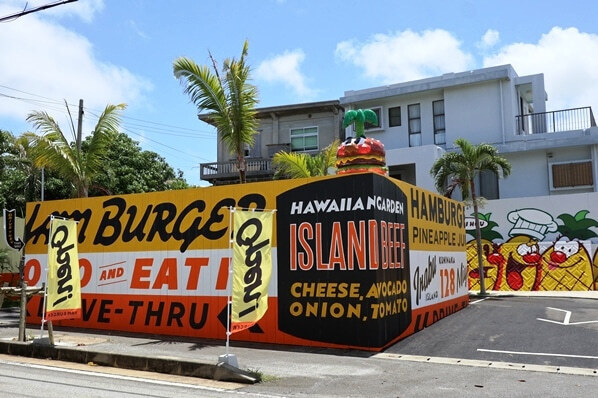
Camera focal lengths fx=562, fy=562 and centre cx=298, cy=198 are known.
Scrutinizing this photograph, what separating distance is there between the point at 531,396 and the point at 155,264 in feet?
30.1

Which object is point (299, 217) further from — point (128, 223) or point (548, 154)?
point (548, 154)

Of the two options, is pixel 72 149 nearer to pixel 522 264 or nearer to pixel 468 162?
pixel 468 162

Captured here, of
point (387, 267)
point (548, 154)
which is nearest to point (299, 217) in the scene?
point (387, 267)

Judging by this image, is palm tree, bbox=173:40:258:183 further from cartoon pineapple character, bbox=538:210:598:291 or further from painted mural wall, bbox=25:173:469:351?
cartoon pineapple character, bbox=538:210:598:291

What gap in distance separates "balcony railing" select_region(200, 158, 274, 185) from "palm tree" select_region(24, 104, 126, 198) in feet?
41.5

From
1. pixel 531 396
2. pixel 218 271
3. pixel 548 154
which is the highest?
pixel 548 154

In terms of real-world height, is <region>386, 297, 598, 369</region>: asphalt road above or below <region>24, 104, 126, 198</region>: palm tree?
below

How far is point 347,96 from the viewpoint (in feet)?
96.9

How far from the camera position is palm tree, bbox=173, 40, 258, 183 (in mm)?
15047

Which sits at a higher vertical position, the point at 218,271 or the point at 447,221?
the point at 447,221

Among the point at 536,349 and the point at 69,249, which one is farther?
the point at 69,249

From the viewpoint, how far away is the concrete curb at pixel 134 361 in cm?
877

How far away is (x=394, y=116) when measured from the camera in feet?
94.9

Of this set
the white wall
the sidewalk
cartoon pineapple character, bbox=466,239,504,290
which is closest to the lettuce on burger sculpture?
the sidewalk
